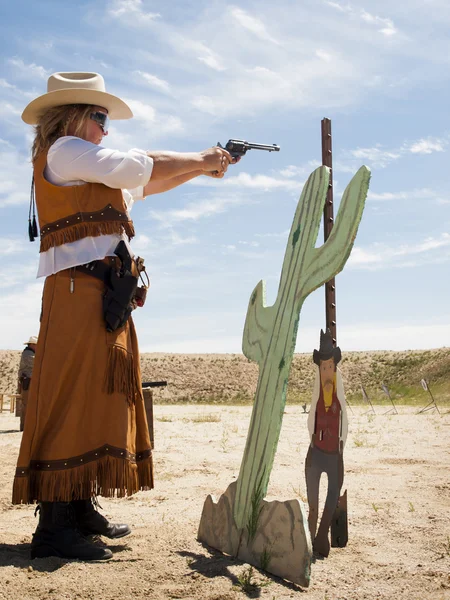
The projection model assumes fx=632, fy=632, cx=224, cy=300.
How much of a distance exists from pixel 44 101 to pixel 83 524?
2262 mm

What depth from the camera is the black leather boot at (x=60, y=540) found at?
120 inches

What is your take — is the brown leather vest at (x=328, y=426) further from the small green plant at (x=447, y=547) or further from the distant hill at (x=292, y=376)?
the distant hill at (x=292, y=376)

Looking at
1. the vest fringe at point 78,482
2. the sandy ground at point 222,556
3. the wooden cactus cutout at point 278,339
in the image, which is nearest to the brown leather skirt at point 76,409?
the vest fringe at point 78,482

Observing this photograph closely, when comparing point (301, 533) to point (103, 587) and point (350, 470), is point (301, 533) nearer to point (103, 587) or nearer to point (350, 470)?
point (103, 587)

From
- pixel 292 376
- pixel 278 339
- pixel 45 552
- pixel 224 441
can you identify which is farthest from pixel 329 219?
pixel 292 376

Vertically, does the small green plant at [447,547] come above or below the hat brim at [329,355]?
below

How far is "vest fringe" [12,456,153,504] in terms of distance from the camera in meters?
3.00

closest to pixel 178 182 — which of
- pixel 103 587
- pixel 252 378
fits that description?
pixel 103 587

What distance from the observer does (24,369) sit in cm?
→ 1117

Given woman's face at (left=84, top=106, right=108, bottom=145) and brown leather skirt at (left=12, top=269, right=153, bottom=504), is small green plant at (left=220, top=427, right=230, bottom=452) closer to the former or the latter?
brown leather skirt at (left=12, top=269, right=153, bottom=504)

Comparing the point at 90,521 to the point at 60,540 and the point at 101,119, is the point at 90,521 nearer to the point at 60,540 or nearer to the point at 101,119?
the point at 60,540

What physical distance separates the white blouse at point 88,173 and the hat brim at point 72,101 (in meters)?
0.26

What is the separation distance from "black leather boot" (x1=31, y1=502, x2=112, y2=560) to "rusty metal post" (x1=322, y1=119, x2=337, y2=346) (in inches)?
64.2

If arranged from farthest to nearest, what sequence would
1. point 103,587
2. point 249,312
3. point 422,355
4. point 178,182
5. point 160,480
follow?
1. point 422,355
2. point 160,480
3. point 178,182
4. point 249,312
5. point 103,587
